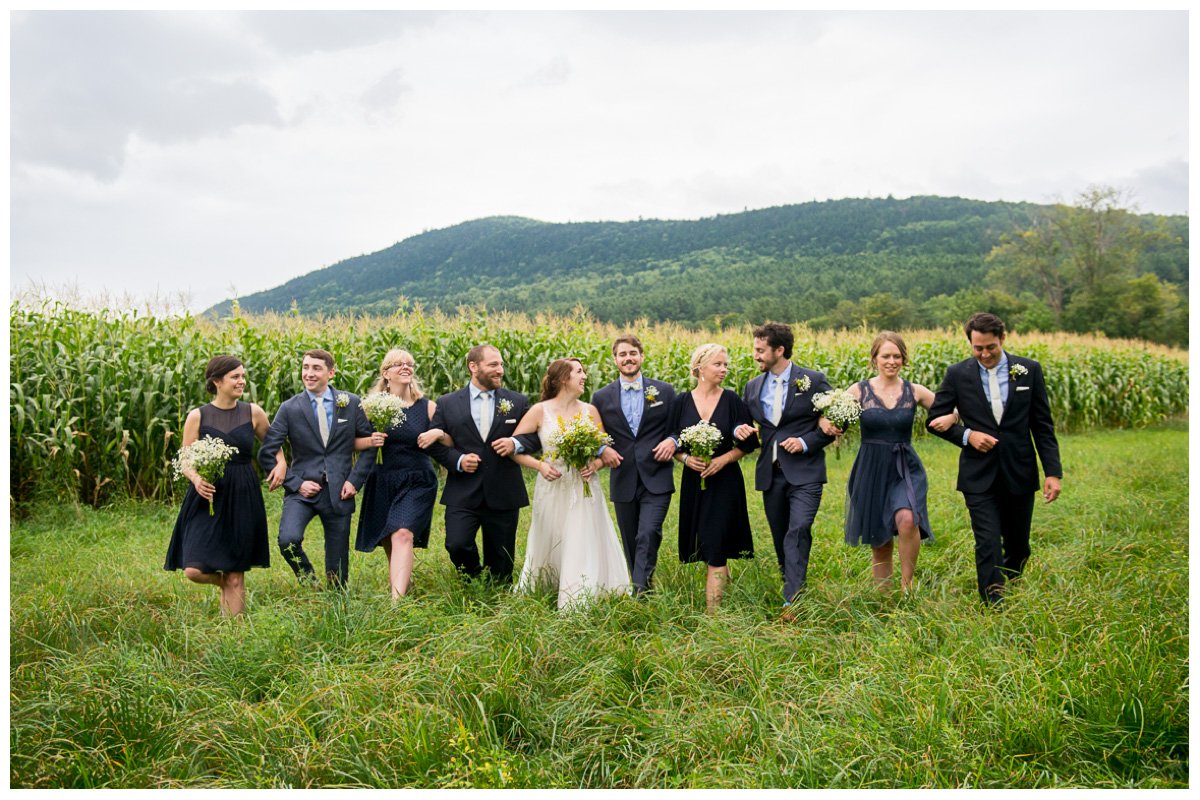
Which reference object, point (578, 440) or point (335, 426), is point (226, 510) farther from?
point (578, 440)

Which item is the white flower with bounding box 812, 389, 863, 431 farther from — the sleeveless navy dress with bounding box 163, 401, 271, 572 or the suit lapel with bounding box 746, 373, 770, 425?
the sleeveless navy dress with bounding box 163, 401, 271, 572

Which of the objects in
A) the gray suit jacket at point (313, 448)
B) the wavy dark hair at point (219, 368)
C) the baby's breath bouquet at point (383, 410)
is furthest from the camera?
the gray suit jacket at point (313, 448)

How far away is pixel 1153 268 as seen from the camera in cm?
6019

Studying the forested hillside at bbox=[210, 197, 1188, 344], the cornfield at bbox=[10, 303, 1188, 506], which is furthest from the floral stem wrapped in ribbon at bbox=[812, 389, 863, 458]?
the forested hillside at bbox=[210, 197, 1188, 344]

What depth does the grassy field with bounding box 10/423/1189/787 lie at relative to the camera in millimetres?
3303

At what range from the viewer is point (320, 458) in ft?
18.6

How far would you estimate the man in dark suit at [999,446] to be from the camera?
544 centimetres

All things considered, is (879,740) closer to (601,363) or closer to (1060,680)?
(1060,680)

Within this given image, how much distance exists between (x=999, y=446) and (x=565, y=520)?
3150 millimetres

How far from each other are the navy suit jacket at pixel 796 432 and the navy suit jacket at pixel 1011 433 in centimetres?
97

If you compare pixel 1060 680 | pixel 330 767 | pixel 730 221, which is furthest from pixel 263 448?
pixel 730 221

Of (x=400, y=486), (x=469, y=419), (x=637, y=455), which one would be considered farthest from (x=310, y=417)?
(x=637, y=455)

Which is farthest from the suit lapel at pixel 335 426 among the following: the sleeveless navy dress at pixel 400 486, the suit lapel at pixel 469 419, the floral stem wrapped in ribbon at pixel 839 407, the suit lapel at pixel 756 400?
the floral stem wrapped in ribbon at pixel 839 407

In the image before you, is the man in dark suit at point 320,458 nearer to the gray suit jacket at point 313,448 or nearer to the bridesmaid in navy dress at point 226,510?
the gray suit jacket at point 313,448
